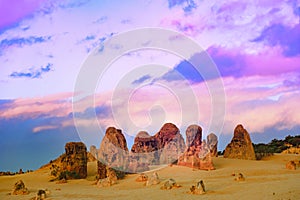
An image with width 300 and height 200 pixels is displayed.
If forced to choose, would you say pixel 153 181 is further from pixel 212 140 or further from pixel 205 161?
pixel 212 140

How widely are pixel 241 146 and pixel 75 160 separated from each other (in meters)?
14.3

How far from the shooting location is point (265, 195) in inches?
524

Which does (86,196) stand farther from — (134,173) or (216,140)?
(216,140)

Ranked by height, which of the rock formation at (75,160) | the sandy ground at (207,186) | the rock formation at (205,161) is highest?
the rock formation at (75,160)

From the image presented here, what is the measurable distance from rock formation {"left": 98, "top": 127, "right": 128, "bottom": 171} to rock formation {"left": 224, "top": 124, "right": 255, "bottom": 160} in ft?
32.7

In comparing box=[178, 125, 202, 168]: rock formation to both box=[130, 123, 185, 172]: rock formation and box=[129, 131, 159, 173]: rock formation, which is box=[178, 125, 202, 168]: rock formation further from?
box=[129, 131, 159, 173]: rock formation

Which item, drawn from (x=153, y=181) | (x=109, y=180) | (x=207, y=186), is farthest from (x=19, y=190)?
(x=207, y=186)

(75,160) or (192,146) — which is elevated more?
(192,146)

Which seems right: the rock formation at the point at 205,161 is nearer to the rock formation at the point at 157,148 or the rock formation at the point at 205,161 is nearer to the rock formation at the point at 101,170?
the rock formation at the point at 157,148

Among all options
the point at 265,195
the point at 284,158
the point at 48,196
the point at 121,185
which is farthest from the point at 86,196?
the point at 284,158

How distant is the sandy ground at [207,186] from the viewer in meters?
14.3

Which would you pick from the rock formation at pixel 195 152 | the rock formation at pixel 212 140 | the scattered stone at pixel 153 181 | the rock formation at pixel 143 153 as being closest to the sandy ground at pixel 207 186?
the scattered stone at pixel 153 181

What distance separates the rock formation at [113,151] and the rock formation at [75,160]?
182cm

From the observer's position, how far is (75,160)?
27.4 m
